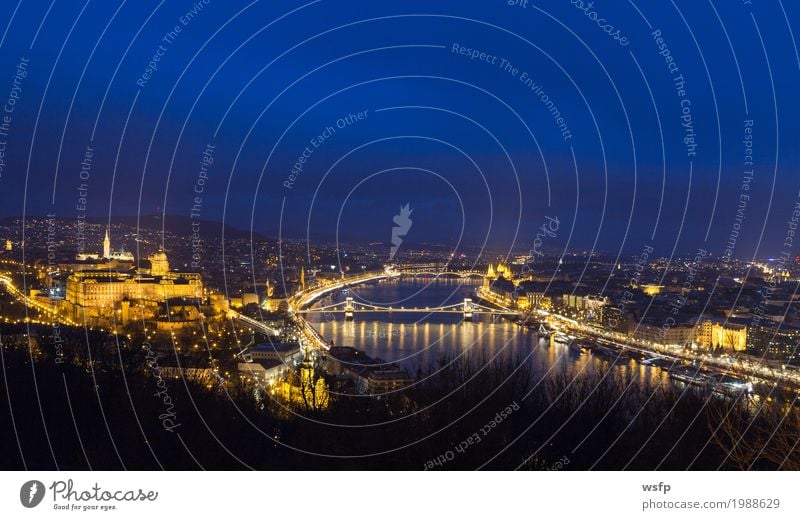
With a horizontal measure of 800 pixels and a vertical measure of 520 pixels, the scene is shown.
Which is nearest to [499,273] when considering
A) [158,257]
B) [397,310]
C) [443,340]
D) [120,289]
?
[397,310]

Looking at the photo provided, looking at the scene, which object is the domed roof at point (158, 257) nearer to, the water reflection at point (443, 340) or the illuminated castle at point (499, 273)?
the water reflection at point (443, 340)

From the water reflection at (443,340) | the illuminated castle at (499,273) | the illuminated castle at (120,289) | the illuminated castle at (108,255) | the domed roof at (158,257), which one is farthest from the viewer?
the illuminated castle at (499,273)

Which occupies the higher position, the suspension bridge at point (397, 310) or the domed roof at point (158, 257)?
the domed roof at point (158, 257)

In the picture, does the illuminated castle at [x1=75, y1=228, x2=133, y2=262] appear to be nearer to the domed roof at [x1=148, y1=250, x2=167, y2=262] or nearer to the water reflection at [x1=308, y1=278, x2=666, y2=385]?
the domed roof at [x1=148, y1=250, x2=167, y2=262]

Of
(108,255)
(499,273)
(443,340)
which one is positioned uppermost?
(108,255)

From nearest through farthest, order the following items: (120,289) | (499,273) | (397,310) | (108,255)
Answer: (120,289)
(397,310)
(108,255)
(499,273)

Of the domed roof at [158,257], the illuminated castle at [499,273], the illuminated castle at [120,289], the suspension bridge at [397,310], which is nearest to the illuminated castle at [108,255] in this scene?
the domed roof at [158,257]

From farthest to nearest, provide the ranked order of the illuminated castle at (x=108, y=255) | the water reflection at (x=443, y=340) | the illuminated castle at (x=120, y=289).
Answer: the illuminated castle at (x=108, y=255) < the illuminated castle at (x=120, y=289) < the water reflection at (x=443, y=340)

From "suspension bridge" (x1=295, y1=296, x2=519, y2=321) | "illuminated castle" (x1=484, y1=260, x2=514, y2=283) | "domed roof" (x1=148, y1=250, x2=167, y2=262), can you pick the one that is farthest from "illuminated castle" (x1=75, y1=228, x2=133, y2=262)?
"illuminated castle" (x1=484, y1=260, x2=514, y2=283)

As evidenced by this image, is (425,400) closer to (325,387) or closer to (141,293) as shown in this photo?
(325,387)

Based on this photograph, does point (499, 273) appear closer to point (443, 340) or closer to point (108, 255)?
point (443, 340)
